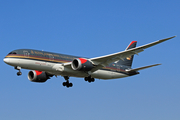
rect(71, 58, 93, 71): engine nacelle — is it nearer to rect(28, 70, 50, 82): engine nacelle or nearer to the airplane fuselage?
the airplane fuselage

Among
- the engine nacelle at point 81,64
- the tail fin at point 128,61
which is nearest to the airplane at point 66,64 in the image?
the engine nacelle at point 81,64

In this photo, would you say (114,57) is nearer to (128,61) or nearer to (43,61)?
(43,61)

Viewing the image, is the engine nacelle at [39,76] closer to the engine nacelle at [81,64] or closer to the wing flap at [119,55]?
the engine nacelle at [81,64]

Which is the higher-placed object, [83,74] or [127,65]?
[127,65]

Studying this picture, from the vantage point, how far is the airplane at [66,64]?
3775cm

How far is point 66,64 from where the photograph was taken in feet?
133

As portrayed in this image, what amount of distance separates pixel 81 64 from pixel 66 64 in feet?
7.43

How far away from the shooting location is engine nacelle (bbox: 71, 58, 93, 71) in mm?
39875

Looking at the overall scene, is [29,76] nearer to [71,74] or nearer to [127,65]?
[71,74]

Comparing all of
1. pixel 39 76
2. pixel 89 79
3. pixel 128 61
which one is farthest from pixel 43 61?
pixel 128 61

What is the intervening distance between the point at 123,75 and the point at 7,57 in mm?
20011

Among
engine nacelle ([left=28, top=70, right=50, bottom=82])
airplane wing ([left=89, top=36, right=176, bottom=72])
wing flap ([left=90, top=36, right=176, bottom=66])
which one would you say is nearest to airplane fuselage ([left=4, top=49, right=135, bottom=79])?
airplane wing ([left=89, top=36, right=176, bottom=72])

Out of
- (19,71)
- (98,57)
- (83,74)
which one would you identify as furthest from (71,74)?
(19,71)

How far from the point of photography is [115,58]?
4059cm
